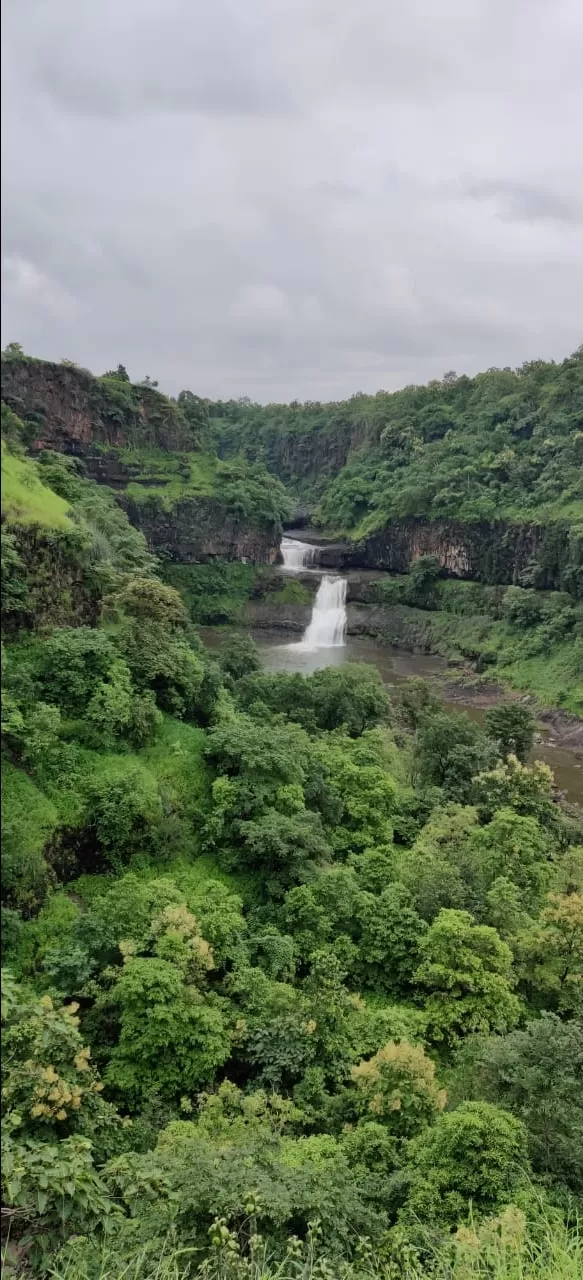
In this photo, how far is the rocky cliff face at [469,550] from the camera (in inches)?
1666

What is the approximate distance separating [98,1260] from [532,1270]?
8.74ft

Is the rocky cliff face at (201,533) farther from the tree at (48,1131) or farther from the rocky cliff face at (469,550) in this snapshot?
the tree at (48,1131)

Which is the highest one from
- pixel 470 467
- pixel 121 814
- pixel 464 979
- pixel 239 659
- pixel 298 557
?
pixel 470 467

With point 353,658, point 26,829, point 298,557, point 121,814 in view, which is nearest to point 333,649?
point 353,658

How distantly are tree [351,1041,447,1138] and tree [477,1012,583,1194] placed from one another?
2.23 feet

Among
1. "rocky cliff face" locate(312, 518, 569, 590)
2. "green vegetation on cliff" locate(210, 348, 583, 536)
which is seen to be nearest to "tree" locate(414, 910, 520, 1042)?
"rocky cliff face" locate(312, 518, 569, 590)

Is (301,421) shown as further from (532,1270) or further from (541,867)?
(532,1270)

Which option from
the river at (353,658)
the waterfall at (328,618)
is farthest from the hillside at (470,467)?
the river at (353,658)

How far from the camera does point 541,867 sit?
44.4 ft

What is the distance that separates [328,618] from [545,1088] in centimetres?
4008

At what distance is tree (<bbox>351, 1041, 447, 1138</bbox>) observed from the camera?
7.54 metres

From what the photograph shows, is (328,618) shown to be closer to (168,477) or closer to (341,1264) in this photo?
(168,477)

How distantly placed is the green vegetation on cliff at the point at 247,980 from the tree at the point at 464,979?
0.14 feet

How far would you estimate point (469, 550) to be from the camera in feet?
159
